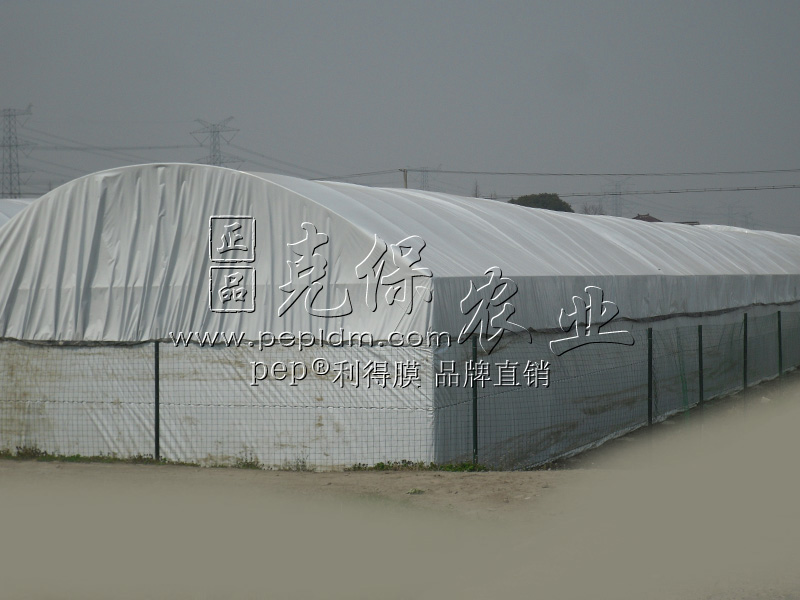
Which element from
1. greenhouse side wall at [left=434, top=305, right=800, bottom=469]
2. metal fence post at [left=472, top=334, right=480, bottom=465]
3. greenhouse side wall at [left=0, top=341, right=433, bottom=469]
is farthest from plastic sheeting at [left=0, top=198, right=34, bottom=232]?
metal fence post at [left=472, top=334, right=480, bottom=465]

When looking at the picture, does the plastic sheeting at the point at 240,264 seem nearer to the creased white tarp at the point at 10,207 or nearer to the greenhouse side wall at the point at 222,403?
the greenhouse side wall at the point at 222,403

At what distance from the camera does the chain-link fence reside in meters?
11.9

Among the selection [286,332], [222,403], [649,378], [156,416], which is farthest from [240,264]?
[649,378]

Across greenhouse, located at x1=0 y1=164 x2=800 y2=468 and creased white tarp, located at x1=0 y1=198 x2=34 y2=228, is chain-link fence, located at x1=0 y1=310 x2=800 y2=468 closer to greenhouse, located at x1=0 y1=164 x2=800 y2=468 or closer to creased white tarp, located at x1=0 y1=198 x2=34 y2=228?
greenhouse, located at x1=0 y1=164 x2=800 y2=468

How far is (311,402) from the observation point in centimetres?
1238

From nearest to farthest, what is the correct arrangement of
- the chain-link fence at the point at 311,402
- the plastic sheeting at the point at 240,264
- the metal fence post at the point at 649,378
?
the chain-link fence at the point at 311,402, the plastic sheeting at the point at 240,264, the metal fence post at the point at 649,378

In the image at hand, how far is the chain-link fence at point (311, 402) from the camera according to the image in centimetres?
1187

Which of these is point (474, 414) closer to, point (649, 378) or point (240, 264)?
point (240, 264)

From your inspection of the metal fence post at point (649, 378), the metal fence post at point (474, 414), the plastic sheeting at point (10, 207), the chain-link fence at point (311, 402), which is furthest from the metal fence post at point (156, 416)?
the plastic sheeting at point (10, 207)

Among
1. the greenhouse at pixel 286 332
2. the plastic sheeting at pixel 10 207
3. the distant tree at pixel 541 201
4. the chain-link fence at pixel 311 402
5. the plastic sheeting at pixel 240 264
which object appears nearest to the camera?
the chain-link fence at pixel 311 402

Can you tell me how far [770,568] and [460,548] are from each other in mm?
2624

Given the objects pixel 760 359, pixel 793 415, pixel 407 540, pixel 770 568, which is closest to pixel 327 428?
pixel 407 540

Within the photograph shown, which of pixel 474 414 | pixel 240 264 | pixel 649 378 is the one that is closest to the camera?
pixel 474 414

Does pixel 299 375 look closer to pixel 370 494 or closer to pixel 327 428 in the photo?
pixel 327 428
